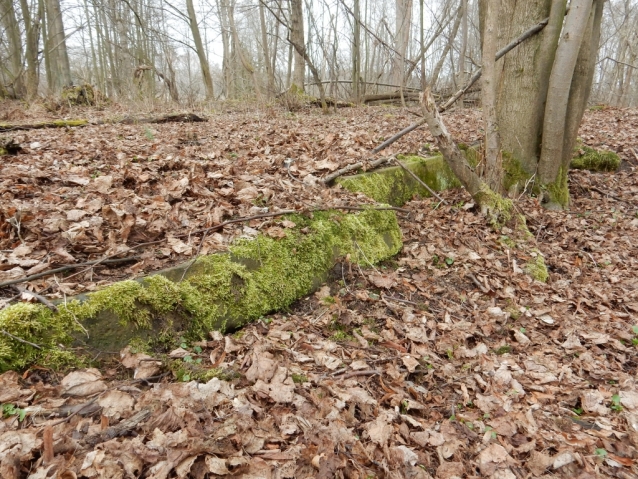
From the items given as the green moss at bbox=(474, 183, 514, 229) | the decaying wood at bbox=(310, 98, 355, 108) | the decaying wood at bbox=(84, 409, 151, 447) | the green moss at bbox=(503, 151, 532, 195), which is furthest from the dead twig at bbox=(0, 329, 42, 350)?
the decaying wood at bbox=(310, 98, 355, 108)

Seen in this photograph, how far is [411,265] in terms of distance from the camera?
382 cm

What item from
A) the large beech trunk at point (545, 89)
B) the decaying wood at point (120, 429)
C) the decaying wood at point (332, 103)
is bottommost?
the decaying wood at point (120, 429)

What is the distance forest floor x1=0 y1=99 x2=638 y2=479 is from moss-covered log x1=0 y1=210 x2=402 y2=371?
0.38ft

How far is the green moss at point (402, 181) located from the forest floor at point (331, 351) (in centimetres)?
24

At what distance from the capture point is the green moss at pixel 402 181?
4.35 metres

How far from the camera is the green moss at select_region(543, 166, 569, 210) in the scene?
5.42 m

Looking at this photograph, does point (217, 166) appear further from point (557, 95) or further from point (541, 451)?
point (557, 95)

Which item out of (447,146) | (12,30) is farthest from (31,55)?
(447,146)

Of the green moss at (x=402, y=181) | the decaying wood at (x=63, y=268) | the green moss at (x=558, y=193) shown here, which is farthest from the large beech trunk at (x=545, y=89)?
the decaying wood at (x=63, y=268)

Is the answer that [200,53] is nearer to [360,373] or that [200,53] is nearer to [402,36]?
[402,36]

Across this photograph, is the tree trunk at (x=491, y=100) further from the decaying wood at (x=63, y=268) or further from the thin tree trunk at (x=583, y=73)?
the decaying wood at (x=63, y=268)

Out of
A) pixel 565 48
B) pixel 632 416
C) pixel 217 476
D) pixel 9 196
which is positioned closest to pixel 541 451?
pixel 632 416

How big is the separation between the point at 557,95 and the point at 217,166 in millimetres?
4478

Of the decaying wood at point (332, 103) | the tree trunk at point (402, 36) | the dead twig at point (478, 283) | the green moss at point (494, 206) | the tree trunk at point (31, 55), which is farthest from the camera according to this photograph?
the tree trunk at point (31, 55)
